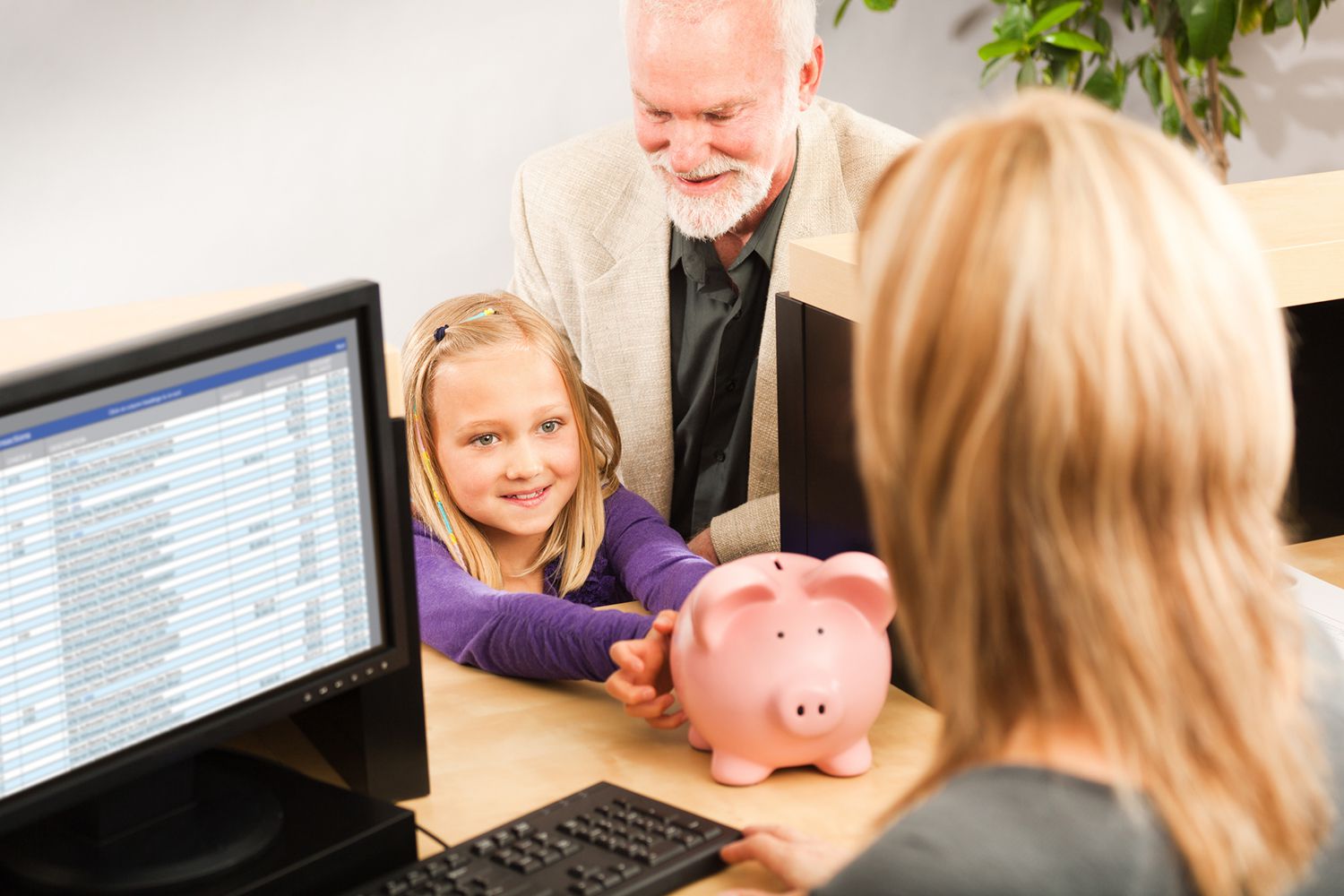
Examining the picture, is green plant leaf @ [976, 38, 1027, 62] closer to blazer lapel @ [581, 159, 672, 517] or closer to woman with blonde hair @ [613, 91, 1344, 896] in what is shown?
blazer lapel @ [581, 159, 672, 517]

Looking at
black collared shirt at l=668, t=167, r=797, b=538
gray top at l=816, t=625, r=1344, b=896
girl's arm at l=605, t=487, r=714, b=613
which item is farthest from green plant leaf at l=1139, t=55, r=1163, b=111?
gray top at l=816, t=625, r=1344, b=896

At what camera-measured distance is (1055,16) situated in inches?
108

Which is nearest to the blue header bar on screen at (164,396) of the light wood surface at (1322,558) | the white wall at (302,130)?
the light wood surface at (1322,558)

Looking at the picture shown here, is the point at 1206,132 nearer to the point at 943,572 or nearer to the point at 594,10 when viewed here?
the point at 594,10

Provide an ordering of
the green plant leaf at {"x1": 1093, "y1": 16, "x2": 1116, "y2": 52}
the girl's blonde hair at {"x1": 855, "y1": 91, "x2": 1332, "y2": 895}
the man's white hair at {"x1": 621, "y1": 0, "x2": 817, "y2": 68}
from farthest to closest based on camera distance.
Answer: the green plant leaf at {"x1": 1093, "y1": 16, "x2": 1116, "y2": 52} → the man's white hair at {"x1": 621, "y1": 0, "x2": 817, "y2": 68} → the girl's blonde hair at {"x1": 855, "y1": 91, "x2": 1332, "y2": 895}

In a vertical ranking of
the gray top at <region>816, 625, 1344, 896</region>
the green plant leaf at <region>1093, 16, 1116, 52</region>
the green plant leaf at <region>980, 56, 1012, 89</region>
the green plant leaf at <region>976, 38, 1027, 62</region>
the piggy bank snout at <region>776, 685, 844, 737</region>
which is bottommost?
the piggy bank snout at <region>776, 685, 844, 737</region>

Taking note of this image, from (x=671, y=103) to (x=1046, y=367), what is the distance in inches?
50.8

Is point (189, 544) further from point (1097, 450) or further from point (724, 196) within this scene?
point (724, 196)

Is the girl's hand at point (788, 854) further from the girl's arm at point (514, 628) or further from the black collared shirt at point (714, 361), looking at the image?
the black collared shirt at point (714, 361)

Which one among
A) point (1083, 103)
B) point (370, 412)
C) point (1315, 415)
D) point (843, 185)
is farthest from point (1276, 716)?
point (843, 185)

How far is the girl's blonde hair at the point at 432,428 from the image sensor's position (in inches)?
52.7

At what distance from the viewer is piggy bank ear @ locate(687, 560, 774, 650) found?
95 cm

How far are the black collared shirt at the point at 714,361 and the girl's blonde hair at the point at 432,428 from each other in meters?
0.36

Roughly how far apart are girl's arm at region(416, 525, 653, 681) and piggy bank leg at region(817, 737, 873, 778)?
196 millimetres
